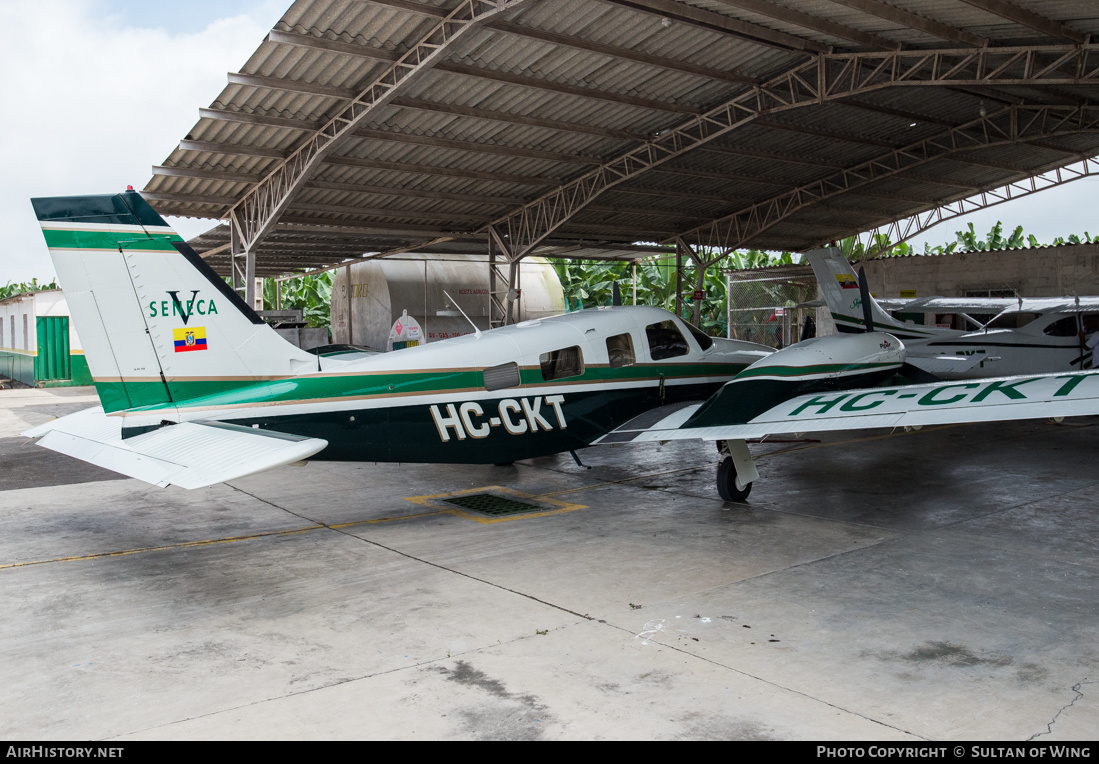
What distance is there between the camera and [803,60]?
17.0 meters

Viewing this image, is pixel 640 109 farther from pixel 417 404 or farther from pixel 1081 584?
pixel 1081 584

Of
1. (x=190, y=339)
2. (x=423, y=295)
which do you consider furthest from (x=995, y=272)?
(x=190, y=339)

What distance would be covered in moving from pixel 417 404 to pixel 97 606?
356 centimetres

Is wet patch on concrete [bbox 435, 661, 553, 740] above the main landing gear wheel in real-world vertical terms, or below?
below

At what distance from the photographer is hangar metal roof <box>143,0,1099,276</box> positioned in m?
14.3

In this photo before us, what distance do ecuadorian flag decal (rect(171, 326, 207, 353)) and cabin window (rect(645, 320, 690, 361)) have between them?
5274 mm

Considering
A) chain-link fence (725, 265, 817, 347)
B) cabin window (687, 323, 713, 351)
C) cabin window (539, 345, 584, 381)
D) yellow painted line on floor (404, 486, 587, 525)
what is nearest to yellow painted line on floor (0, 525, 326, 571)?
yellow painted line on floor (404, 486, 587, 525)

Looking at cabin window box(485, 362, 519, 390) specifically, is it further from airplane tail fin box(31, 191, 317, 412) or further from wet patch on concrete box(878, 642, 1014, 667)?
wet patch on concrete box(878, 642, 1014, 667)

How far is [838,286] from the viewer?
57.9 ft

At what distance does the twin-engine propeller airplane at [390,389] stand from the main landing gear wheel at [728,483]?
29mm

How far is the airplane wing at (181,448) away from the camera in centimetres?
589

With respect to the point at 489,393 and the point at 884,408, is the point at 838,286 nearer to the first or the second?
the point at 884,408

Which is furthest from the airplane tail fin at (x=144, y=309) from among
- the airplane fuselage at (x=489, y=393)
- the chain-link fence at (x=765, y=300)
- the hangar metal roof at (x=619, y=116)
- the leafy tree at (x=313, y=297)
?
the leafy tree at (x=313, y=297)

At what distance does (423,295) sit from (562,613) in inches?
1056
